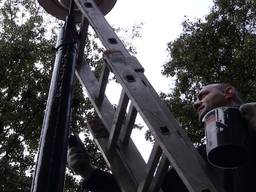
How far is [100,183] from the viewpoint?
2.48 metres

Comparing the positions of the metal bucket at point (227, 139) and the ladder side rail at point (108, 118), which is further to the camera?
the ladder side rail at point (108, 118)

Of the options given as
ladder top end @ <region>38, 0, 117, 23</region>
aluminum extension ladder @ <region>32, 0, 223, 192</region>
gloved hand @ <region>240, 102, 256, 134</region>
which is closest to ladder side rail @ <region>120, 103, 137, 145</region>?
aluminum extension ladder @ <region>32, 0, 223, 192</region>

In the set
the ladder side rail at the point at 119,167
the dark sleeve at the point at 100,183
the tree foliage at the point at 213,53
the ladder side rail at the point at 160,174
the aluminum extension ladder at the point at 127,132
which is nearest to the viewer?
the aluminum extension ladder at the point at 127,132

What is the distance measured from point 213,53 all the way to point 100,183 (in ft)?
24.7

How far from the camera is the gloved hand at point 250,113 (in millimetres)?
1631

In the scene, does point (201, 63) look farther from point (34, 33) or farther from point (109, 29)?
point (109, 29)

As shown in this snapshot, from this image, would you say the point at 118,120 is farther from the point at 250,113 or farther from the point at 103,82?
the point at 250,113

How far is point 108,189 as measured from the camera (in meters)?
2.51

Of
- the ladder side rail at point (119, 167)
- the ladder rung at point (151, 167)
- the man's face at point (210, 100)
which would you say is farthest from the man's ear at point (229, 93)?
the ladder side rail at point (119, 167)

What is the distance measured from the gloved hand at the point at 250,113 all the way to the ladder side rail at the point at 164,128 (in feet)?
0.87

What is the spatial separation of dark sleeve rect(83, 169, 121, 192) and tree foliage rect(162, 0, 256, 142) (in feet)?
20.2

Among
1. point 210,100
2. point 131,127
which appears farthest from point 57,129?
point 210,100

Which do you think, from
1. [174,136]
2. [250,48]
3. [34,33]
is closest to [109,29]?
[174,136]

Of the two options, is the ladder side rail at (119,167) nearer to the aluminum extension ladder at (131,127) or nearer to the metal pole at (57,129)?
the aluminum extension ladder at (131,127)
